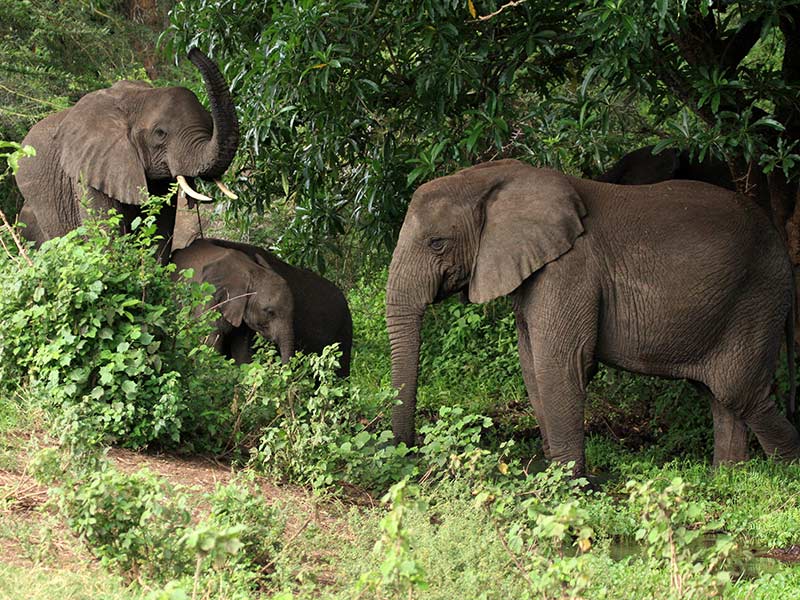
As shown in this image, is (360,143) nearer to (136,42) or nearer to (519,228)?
(519,228)

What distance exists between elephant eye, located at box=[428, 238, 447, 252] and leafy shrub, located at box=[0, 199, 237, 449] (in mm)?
1817

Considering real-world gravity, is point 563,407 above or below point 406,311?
below

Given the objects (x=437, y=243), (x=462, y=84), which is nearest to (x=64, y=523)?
(x=437, y=243)

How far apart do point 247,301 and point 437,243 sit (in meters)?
2.72

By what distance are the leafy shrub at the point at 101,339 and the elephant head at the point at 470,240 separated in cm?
168

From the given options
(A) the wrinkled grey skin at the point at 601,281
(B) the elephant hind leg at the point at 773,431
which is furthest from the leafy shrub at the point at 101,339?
(B) the elephant hind leg at the point at 773,431

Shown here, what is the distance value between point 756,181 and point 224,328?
4.35 m

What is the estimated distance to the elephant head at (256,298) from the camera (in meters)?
11.0

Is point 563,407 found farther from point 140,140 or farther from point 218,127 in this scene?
point 140,140

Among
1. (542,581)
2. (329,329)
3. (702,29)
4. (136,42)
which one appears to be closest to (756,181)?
(702,29)

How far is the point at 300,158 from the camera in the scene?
10141mm

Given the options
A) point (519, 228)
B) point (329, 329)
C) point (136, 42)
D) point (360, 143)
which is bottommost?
point (329, 329)

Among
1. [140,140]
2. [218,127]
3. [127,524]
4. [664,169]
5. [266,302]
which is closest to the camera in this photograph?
[127,524]

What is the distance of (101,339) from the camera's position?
7.23m
